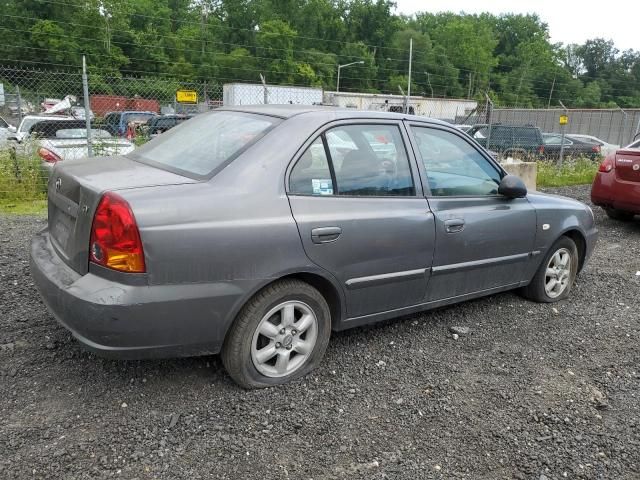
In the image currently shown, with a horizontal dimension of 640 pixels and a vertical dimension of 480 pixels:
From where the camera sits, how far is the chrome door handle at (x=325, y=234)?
3.01m

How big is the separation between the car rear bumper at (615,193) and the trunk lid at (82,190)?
673cm

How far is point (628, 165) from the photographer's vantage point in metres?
7.51

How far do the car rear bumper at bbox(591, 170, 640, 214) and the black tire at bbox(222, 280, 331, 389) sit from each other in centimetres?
608

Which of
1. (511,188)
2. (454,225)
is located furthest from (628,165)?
(454,225)

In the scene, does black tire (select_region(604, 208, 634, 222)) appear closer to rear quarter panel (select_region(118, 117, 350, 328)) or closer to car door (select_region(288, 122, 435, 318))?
car door (select_region(288, 122, 435, 318))

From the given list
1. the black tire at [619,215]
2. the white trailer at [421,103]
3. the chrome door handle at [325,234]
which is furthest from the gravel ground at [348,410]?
the white trailer at [421,103]

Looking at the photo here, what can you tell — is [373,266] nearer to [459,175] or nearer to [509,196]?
[459,175]

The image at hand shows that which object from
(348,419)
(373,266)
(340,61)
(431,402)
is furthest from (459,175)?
(340,61)

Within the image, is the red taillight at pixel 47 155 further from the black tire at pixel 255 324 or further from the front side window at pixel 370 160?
the black tire at pixel 255 324

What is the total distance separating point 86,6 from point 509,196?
184 ft

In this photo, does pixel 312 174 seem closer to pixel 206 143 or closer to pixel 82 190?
pixel 206 143

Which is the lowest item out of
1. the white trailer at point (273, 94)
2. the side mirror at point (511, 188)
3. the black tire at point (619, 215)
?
the black tire at point (619, 215)

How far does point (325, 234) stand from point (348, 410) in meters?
0.97

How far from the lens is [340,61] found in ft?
222
